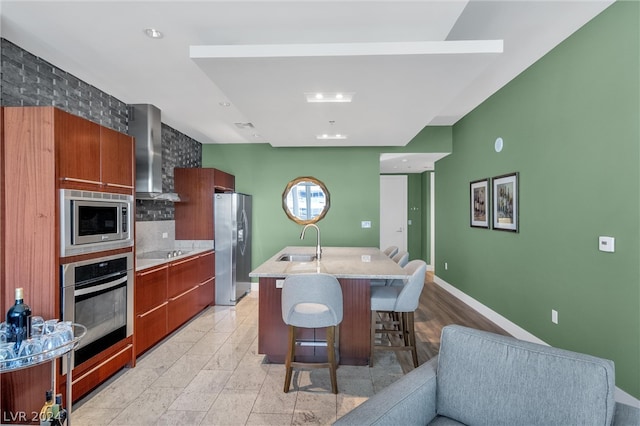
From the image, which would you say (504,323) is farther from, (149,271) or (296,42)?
(149,271)

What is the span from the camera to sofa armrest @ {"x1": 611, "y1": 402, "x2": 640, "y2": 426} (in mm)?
1084

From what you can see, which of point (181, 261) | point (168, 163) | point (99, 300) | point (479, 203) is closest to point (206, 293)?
point (181, 261)

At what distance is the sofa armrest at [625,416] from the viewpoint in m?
1.08

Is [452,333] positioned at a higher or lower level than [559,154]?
lower

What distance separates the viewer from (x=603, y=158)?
2.36 m

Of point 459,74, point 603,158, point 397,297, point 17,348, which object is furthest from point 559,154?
point 17,348

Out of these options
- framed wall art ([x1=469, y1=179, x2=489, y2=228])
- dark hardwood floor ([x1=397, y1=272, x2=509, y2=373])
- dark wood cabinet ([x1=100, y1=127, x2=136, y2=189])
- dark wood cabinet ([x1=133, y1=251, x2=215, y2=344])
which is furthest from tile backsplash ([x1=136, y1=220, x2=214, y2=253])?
framed wall art ([x1=469, y1=179, x2=489, y2=228])

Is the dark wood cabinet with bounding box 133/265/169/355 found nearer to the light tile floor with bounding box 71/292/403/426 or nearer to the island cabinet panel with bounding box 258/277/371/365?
the light tile floor with bounding box 71/292/403/426

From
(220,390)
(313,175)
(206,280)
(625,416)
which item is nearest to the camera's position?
(625,416)

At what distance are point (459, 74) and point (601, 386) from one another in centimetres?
215

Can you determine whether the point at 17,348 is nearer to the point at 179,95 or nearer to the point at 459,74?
the point at 179,95

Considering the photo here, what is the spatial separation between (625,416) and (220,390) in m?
2.42

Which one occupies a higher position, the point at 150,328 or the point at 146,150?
the point at 146,150

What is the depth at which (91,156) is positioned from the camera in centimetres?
241
